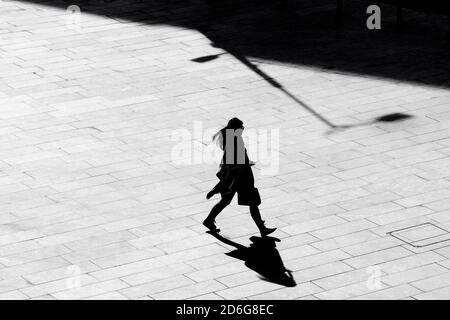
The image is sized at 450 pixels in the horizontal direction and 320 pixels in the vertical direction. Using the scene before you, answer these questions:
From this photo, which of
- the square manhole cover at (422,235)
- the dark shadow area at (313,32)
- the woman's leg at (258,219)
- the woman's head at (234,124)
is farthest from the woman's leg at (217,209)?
the dark shadow area at (313,32)

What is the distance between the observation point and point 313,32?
2608cm

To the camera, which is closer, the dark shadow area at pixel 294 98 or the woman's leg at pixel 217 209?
the woman's leg at pixel 217 209

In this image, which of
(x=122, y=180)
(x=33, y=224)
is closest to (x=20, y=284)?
(x=33, y=224)

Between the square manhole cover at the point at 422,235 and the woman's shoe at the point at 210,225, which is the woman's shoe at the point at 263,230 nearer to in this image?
the woman's shoe at the point at 210,225

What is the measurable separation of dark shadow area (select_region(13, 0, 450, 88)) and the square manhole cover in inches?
257

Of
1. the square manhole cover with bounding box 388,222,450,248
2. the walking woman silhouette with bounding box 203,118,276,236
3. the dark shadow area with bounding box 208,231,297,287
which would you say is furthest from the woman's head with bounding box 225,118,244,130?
the square manhole cover with bounding box 388,222,450,248

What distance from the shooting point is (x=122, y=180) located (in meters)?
18.4

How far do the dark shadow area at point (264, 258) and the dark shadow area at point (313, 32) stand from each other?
7.71 m

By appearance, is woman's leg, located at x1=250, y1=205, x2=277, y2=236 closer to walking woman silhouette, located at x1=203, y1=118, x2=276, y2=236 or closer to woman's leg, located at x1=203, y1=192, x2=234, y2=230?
walking woman silhouette, located at x1=203, y1=118, x2=276, y2=236

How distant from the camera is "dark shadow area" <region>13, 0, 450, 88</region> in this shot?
23812 mm

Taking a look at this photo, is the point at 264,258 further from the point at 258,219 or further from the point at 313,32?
the point at 313,32

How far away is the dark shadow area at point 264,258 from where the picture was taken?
15.3 metres

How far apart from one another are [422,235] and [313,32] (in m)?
10.5
